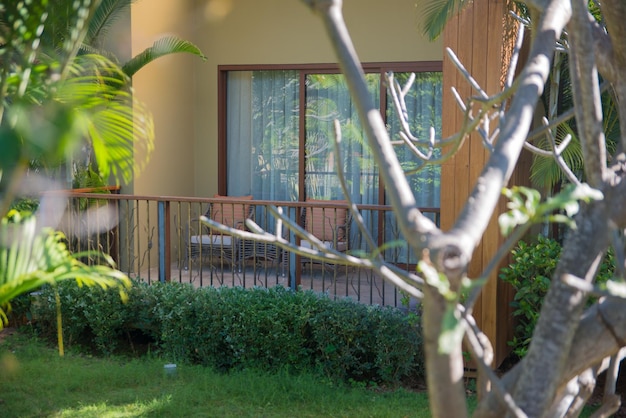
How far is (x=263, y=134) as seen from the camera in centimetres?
1066

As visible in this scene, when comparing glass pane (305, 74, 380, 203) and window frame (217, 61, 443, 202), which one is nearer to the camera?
window frame (217, 61, 443, 202)

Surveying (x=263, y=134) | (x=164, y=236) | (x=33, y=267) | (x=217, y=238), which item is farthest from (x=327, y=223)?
(x=33, y=267)

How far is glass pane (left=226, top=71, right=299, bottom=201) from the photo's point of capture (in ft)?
34.5

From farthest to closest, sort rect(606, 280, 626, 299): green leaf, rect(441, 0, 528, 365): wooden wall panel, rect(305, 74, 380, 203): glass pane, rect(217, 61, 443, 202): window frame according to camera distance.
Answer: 1. rect(305, 74, 380, 203): glass pane
2. rect(217, 61, 443, 202): window frame
3. rect(441, 0, 528, 365): wooden wall panel
4. rect(606, 280, 626, 299): green leaf

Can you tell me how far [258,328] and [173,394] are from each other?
0.97 meters

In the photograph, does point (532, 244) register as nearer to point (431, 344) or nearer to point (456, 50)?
point (456, 50)

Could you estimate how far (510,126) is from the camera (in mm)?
1464

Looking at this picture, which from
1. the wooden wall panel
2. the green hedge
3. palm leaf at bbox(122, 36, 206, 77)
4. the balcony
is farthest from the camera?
palm leaf at bbox(122, 36, 206, 77)

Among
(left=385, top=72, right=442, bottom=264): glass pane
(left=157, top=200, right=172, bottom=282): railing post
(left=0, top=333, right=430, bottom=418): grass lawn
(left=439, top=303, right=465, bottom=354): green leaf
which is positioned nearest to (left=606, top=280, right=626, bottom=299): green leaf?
(left=439, top=303, right=465, bottom=354): green leaf

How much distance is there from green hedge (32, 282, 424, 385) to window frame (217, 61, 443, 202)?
3327mm

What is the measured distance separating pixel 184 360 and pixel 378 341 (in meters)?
1.84

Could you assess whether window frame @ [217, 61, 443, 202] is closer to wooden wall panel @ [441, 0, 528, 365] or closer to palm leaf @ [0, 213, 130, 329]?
wooden wall panel @ [441, 0, 528, 365]

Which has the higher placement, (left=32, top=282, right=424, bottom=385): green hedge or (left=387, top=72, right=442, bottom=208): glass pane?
(left=387, top=72, right=442, bottom=208): glass pane

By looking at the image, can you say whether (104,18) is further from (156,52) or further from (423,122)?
(423,122)
